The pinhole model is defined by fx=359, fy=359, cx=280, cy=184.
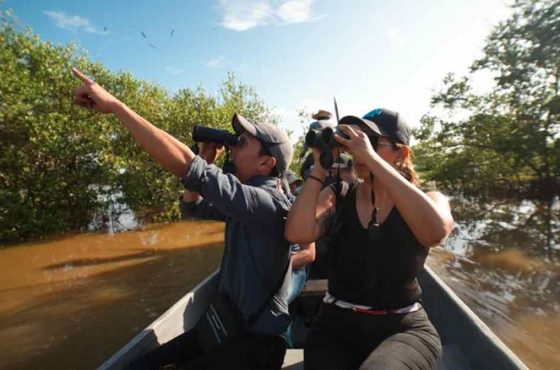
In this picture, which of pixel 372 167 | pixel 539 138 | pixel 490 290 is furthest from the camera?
pixel 539 138

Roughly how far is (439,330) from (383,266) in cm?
182

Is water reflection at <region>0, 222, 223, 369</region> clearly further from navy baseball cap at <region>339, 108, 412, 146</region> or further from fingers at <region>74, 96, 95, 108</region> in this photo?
navy baseball cap at <region>339, 108, 412, 146</region>

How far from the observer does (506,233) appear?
12.0 metres

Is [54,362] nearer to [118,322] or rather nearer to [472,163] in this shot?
[118,322]

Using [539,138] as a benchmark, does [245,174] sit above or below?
below

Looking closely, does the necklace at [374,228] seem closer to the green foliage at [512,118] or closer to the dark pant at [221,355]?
the dark pant at [221,355]

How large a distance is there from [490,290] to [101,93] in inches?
286

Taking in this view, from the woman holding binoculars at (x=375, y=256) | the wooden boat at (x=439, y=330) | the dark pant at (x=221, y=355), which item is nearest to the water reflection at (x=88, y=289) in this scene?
the wooden boat at (x=439, y=330)

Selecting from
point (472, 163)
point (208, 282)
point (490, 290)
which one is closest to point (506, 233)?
point (490, 290)

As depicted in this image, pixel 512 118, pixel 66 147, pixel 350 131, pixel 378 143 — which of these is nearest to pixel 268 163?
pixel 350 131

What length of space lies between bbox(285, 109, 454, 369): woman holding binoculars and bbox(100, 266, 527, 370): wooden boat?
2.29 ft

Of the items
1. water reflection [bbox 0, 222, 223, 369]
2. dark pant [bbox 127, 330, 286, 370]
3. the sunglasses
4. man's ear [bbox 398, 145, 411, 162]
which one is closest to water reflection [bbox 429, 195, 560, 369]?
man's ear [bbox 398, 145, 411, 162]

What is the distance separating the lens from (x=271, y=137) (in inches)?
78.5

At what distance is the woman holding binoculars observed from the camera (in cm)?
167
